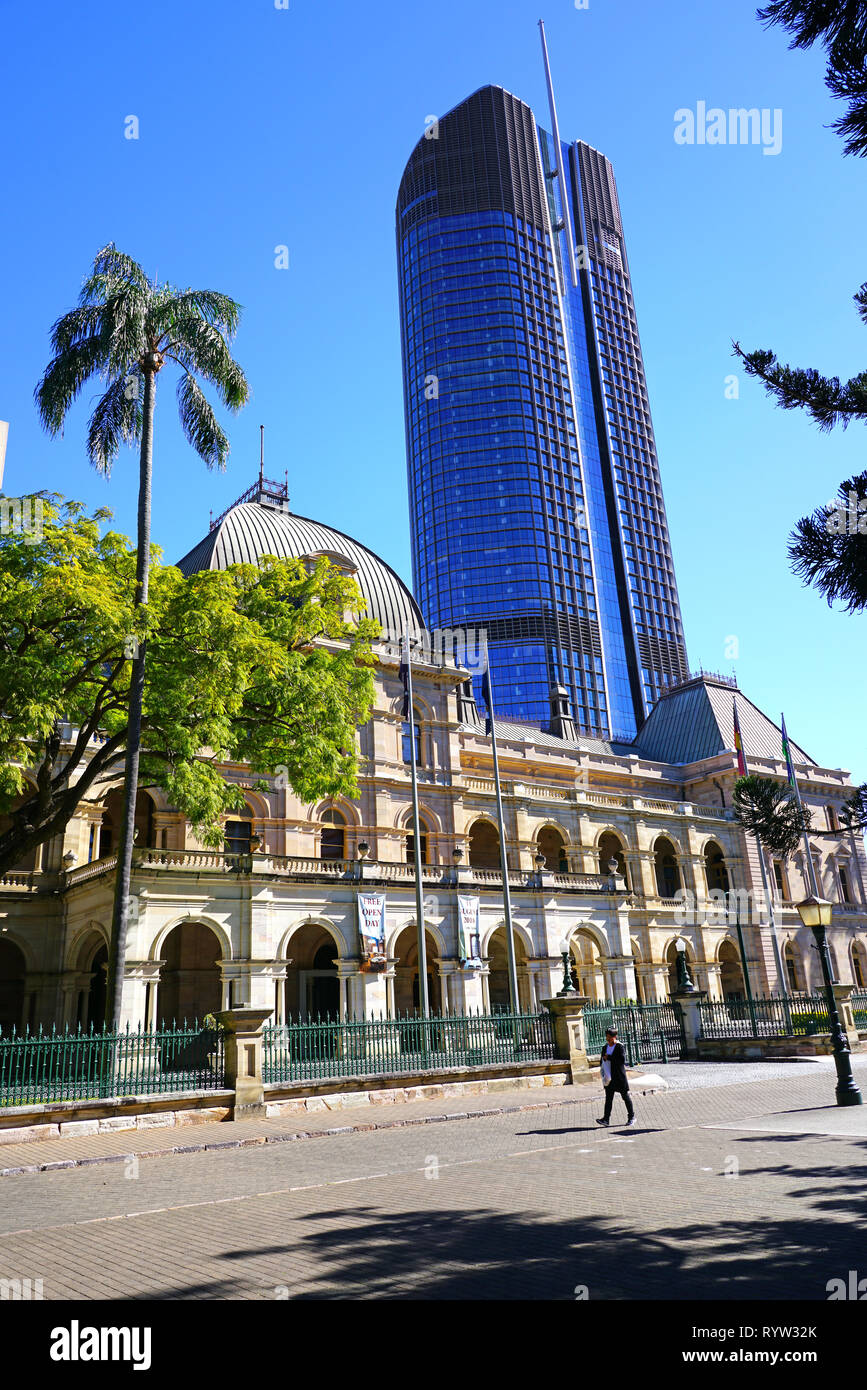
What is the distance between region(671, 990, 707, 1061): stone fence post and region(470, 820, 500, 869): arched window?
18.1 metres

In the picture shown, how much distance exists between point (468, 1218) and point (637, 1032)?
66.6 feet

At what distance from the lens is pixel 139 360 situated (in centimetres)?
2400

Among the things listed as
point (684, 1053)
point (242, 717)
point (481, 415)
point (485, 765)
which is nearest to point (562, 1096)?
point (684, 1053)

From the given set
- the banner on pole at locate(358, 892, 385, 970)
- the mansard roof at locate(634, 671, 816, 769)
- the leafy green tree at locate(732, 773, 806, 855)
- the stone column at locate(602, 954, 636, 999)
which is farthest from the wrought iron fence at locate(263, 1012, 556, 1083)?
the mansard roof at locate(634, 671, 816, 769)

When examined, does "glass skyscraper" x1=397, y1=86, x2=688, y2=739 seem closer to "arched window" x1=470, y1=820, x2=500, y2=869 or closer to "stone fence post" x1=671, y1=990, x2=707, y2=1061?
"arched window" x1=470, y1=820, x2=500, y2=869

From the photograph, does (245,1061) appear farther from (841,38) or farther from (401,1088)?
(841,38)

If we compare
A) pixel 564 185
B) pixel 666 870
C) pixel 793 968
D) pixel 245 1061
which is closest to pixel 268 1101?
pixel 245 1061

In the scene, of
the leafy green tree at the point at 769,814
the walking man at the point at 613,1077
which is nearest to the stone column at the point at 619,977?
the walking man at the point at 613,1077

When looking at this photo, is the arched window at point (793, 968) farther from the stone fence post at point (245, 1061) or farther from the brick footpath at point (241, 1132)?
the stone fence post at point (245, 1061)

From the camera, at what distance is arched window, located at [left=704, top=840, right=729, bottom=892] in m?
54.6

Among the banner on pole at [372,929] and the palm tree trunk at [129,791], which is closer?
the palm tree trunk at [129,791]

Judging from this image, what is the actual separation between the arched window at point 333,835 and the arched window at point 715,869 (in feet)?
84.8

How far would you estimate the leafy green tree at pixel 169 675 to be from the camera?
65.1 ft
